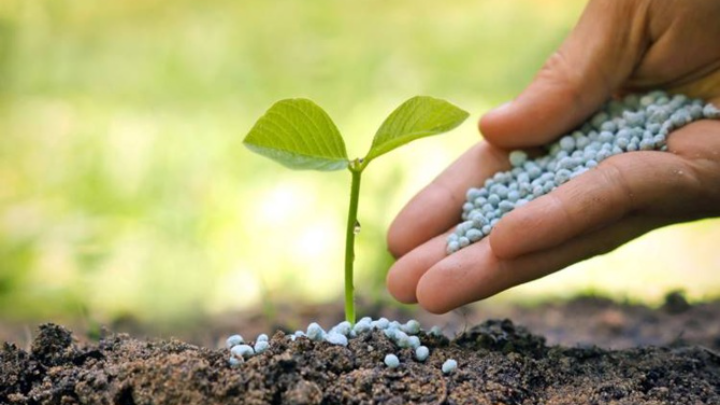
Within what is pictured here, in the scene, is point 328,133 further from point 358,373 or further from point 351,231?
point 358,373

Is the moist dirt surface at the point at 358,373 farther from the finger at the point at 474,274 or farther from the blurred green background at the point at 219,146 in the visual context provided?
the blurred green background at the point at 219,146

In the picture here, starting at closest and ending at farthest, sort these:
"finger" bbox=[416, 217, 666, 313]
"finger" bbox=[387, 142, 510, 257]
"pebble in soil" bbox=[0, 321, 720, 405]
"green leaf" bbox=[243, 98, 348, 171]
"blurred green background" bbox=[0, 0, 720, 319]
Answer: "pebble in soil" bbox=[0, 321, 720, 405] → "green leaf" bbox=[243, 98, 348, 171] → "finger" bbox=[416, 217, 666, 313] → "finger" bbox=[387, 142, 510, 257] → "blurred green background" bbox=[0, 0, 720, 319]

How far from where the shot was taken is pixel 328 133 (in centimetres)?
127

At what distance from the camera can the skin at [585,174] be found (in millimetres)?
1353

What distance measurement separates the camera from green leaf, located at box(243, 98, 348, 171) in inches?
49.3

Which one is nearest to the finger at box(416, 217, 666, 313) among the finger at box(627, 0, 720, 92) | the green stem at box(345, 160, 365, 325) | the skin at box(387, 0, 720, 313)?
the skin at box(387, 0, 720, 313)

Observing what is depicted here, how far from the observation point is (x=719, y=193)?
4.81ft

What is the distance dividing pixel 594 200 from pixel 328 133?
1.42 ft

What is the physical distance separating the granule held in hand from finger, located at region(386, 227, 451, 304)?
0.09 feet

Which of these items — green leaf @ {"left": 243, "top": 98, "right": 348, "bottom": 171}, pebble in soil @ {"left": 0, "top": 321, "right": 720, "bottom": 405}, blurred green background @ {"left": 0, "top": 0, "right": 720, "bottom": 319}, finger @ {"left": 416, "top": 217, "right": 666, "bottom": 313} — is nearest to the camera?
pebble in soil @ {"left": 0, "top": 321, "right": 720, "bottom": 405}

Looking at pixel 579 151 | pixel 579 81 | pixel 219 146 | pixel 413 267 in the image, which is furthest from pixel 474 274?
pixel 219 146

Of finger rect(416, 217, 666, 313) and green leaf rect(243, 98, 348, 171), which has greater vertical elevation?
green leaf rect(243, 98, 348, 171)

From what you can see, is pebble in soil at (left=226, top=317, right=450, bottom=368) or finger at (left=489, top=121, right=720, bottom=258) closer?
pebble in soil at (left=226, top=317, right=450, bottom=368)

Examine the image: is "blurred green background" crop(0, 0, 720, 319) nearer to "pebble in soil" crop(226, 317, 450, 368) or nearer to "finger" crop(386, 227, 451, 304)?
"finger" crop(386, 227, 451, 304)
